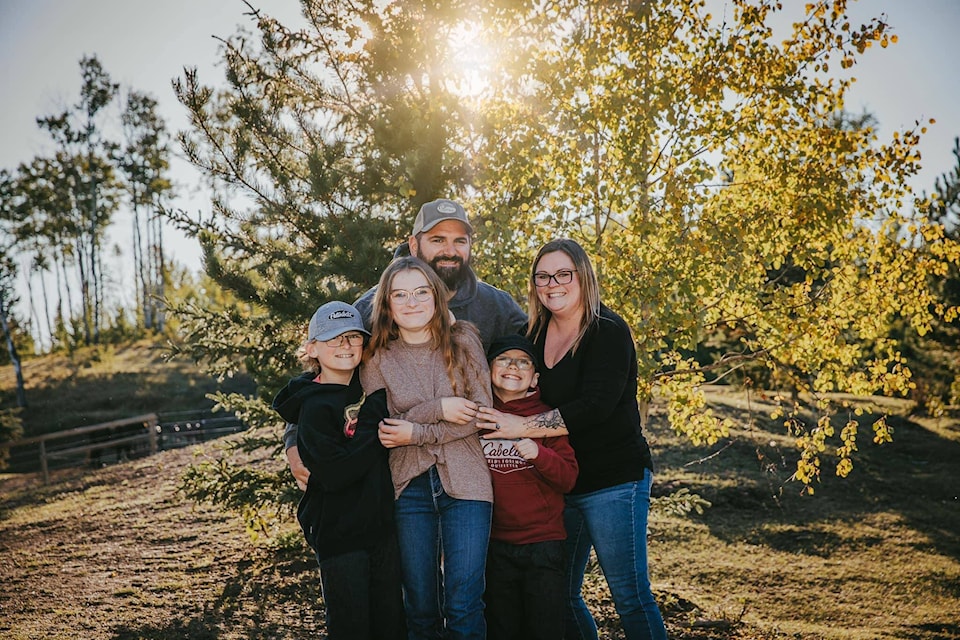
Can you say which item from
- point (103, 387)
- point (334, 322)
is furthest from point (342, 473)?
point (103, 387)

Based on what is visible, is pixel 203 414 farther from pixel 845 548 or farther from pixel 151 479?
pixel 845 548

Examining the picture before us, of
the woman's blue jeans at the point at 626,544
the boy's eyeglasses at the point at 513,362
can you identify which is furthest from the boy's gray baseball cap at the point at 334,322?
the woman's blue jeans at the point at 626,544

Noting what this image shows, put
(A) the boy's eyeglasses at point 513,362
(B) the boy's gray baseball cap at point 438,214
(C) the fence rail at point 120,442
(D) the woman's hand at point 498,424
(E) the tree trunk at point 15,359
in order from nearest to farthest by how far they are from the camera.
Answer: (D) the woman's hand at point 498,424 < (A) the boy's eyeglasses at point 513,362 < (B) the boy's gray baseball cap at point 438,214 < (C) the fence rail at point 120,442 < (E) the tree trunk at point 15,359

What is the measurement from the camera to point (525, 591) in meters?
3.09

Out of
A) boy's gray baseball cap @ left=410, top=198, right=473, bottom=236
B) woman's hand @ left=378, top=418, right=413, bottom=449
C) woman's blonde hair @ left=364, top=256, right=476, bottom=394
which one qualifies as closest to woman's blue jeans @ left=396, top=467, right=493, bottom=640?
woman's hand @ left=378, top=418, right=413, bottom=449

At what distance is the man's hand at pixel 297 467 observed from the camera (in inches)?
123

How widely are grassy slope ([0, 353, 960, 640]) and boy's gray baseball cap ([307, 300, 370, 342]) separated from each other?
3.51m

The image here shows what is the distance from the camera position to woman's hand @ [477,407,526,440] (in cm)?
297

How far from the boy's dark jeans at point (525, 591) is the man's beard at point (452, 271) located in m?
1.34

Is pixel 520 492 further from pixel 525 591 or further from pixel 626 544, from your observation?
pixel 626 544

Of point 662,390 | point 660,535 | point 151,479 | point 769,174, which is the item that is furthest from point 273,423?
point 151,479

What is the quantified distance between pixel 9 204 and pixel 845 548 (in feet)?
96.3

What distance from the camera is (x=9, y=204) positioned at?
87.0 ft

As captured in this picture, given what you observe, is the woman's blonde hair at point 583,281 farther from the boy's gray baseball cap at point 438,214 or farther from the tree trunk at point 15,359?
the tree trunk at point 15,359
